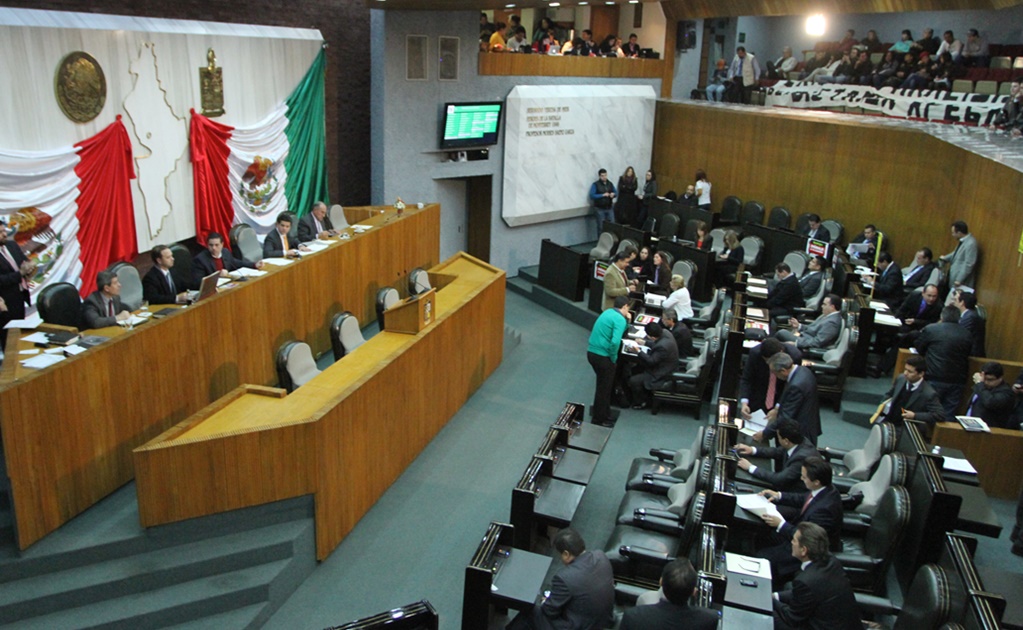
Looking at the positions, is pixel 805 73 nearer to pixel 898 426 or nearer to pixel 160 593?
pixel 898 426

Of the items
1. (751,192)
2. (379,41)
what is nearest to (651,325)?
(379,41)

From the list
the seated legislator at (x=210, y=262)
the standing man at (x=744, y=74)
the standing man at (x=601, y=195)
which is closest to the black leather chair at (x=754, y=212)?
the standing man at (x=601, y=195)

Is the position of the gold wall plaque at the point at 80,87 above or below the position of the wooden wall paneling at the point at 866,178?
above

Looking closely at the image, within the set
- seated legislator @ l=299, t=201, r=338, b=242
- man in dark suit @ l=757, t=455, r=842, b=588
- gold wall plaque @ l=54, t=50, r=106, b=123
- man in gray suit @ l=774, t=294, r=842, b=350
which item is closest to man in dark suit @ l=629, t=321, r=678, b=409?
man in gray suit @ l=774, t=294, r=842, b=350

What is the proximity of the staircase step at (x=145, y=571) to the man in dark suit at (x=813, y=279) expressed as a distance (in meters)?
6.86

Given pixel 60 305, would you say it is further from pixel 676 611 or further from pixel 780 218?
Answer: pixel 780 218

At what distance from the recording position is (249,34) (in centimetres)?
984

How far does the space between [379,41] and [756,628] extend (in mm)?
9249

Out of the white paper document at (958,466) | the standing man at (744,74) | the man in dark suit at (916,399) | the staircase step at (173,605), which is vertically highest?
the standing man at (744,74)

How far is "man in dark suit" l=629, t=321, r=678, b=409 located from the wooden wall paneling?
9.86 ft

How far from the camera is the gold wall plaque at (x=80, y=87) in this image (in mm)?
7414

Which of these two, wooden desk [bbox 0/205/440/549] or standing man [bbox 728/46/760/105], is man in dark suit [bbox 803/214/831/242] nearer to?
standing man [bbox 728/46/760/105]

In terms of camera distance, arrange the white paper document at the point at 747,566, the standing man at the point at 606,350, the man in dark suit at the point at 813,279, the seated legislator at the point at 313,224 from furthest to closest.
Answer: the man in dark suit at the point at 813,279, the seated legislator at the point at 313,224, the standing man at the point at 606,350, the white paper document at the point at 747,566

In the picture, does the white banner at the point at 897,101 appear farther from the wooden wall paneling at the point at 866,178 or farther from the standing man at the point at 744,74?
the wooden wall paneling at the point at 866,178
